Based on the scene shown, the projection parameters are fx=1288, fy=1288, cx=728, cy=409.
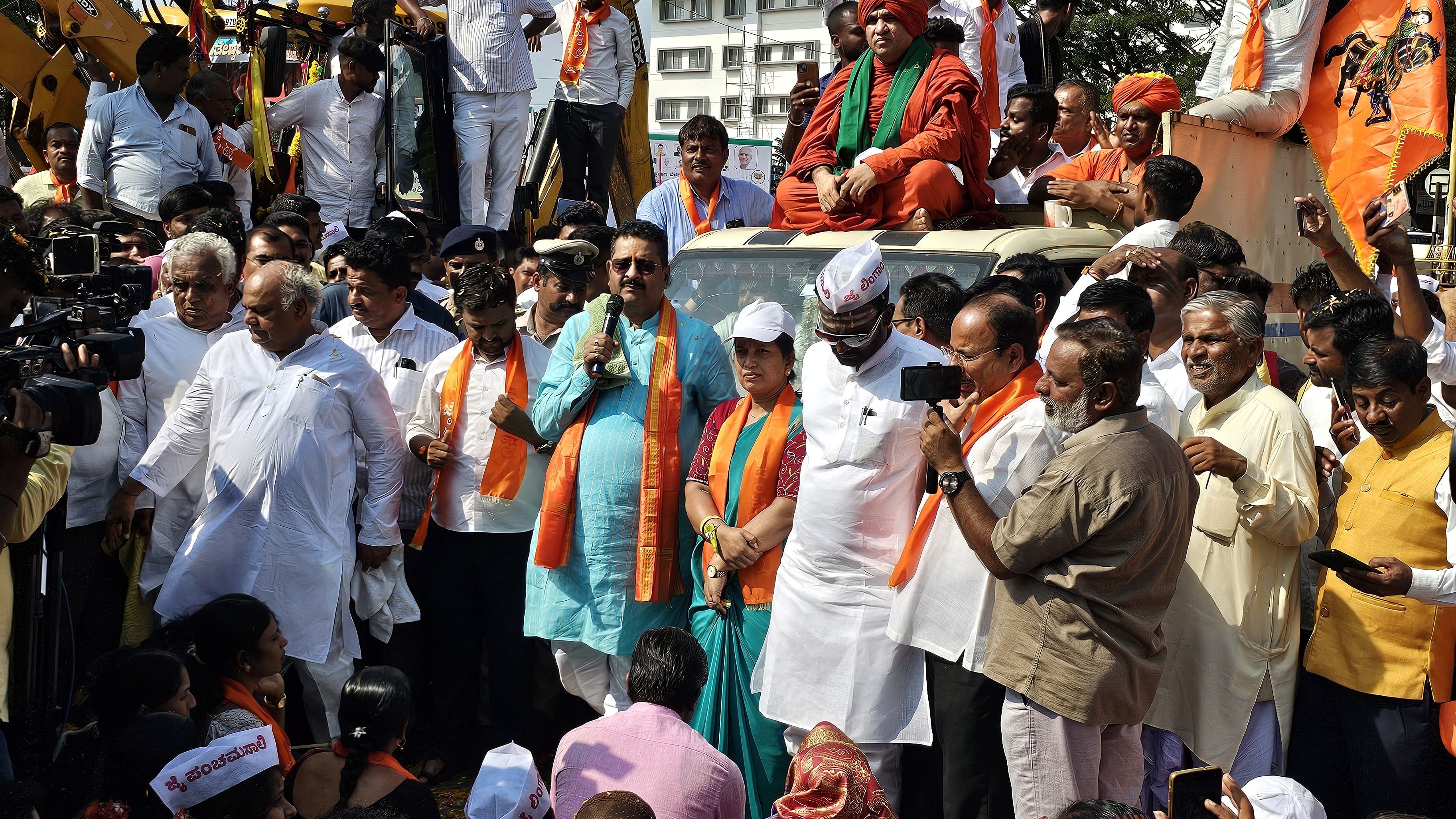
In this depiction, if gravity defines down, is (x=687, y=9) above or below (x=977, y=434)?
above

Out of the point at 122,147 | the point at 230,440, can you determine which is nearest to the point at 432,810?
the point at 230,440

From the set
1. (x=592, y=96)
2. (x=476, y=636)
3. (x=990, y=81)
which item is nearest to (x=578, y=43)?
(x=592, y=96)

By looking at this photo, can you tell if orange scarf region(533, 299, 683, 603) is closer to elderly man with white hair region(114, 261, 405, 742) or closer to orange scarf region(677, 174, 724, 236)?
Answer: elderly man with white hair region(114, 261, 405, 742)

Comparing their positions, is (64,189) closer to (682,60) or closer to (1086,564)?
(1086,564)

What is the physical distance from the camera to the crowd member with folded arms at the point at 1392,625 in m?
4.12

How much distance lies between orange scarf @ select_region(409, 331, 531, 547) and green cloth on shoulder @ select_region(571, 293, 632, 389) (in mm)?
464

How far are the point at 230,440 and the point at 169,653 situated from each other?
1.11 metres

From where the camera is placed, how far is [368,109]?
9242 millimetres

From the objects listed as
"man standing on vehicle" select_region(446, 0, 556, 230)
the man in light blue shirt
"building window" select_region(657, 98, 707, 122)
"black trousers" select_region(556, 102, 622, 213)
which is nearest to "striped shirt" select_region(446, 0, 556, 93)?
"man standing on vehicle" select_region(446, 0, 556, 230)

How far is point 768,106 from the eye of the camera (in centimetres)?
4734

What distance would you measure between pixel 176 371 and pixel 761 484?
256 centimetres

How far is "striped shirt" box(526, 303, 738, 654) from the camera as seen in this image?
493 centimetres

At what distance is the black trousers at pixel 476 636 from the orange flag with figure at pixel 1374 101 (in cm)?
483

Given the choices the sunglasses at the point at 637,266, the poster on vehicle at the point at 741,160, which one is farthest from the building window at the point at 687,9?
the sunglasses at the point at 637,266
